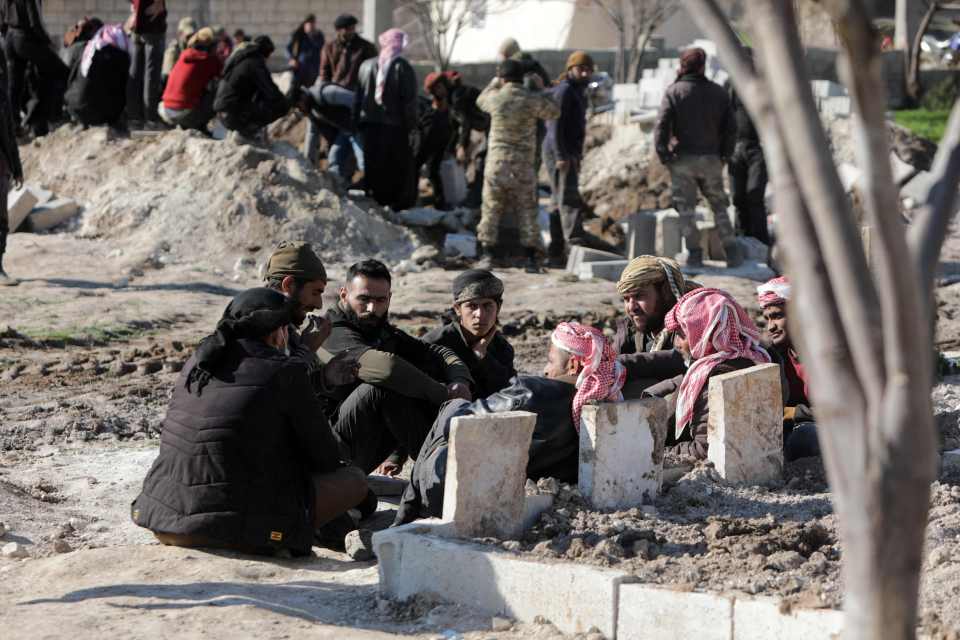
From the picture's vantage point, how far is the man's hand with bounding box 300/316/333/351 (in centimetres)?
671

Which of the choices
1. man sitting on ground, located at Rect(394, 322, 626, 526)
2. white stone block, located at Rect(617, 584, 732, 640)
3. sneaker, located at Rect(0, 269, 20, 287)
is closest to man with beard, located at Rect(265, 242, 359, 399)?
man sitting on ground, located at Rect(394, 322, 626, 526)

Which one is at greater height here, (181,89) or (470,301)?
(181,89)

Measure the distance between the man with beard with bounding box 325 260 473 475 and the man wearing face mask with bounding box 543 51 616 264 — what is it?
262 inches

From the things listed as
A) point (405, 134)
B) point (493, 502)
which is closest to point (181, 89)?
point (405, 134)

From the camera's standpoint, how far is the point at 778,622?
404 cm

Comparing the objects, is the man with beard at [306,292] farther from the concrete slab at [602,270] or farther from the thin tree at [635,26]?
the thin tree at [635,26]

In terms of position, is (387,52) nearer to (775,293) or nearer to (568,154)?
(568,154)

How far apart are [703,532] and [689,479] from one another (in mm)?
690

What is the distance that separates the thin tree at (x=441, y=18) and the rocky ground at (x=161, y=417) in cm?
1050

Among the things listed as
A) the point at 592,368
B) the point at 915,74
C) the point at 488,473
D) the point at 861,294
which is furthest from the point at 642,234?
the point at 915,74

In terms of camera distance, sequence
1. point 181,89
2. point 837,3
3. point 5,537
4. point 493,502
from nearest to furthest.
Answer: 1. point 837,3
2. point 493,502
3. point 5,537
4. point 181,89

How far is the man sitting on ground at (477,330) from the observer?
691cm

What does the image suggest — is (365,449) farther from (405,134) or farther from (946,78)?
(946,78)

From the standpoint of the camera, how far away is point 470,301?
22.7ft
